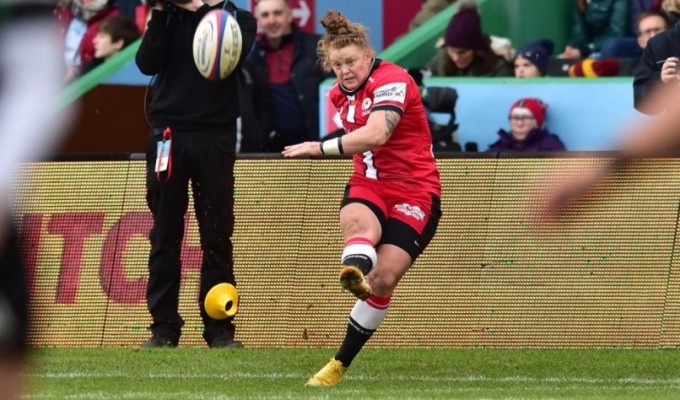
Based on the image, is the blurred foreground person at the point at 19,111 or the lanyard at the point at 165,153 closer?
the blurred foreground person at the point at 19,111

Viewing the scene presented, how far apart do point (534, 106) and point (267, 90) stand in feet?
7.42

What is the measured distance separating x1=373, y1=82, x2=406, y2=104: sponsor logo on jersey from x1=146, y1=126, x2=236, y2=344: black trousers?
182 centimetres

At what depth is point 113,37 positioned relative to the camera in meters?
17.2

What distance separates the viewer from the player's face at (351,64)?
9.66 meters

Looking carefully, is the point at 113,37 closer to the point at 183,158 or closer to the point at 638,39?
the point at 638,39

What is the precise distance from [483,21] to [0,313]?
10.7 metres

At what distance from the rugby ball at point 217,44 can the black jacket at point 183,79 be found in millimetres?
232

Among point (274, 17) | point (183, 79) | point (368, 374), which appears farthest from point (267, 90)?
point (368, 374)

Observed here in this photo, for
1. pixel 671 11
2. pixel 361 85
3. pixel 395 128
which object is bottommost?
pixel 671 11

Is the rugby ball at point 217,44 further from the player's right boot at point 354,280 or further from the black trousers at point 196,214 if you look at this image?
the player's right boot at point 354,280

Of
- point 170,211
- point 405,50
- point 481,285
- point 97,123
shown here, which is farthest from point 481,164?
point 97,123

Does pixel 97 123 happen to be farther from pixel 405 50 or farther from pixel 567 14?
pixel 567 14

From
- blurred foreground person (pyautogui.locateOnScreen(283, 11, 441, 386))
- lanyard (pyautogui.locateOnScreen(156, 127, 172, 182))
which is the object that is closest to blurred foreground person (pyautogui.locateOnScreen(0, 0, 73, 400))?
blurred foreground person (pyautogui.locateOnScreen(283, 11, 441, 386))

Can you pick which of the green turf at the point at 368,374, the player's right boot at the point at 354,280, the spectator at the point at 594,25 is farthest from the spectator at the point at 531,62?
the player's right boot at the point at 354,280
